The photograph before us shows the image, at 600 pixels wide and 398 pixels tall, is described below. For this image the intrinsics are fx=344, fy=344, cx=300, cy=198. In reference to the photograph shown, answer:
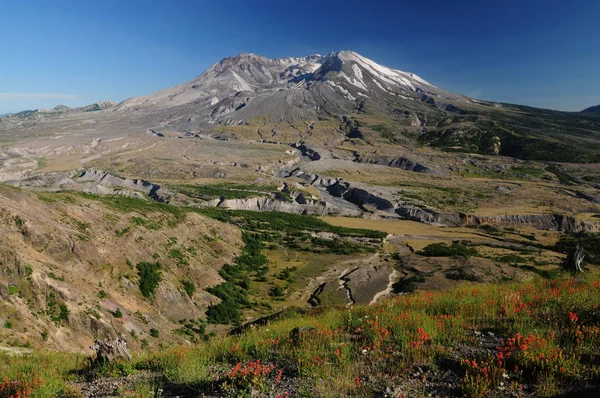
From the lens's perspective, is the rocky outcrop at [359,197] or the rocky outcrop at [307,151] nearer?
the rocky outcrop at [359,197]

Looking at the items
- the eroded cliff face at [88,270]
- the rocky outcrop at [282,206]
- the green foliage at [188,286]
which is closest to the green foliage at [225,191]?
the rocky outcrop at [282,206]

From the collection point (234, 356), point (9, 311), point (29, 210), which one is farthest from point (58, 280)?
point (234, 356)

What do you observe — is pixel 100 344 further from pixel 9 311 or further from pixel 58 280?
pixel 58 280

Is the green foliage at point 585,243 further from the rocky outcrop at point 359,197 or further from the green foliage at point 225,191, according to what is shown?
the green foliage at point 225,191

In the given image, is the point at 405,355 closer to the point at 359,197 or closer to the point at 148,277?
the point at 148,277

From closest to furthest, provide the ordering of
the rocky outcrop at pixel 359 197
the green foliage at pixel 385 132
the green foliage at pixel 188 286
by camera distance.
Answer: the green foliage at pixel 188 286 → the rocky outcrop at pixel 359 197 → the green foliage at pixel 385 132

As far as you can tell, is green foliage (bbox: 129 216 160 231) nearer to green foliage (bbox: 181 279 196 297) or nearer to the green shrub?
green foliage (bbox: 181 279 196 297)

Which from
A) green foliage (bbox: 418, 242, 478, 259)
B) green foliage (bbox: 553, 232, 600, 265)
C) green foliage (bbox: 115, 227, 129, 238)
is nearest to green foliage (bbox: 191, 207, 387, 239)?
green foliage (bbox: 418, 242, 478, 259)
